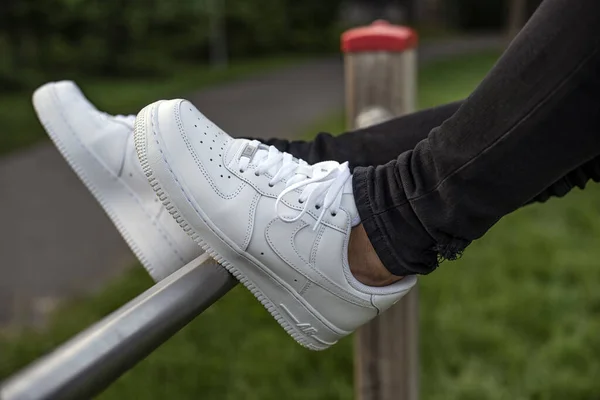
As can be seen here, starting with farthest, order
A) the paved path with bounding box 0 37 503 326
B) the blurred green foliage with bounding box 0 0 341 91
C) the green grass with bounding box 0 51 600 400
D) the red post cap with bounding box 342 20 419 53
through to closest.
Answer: the blurred green foliage with bounding box 0 0 341 91, the paved path with bounding box 0 37 503 326, the green grass with bounding box 0 51 600 400, the red post cap with bounding box 342 20 419 53

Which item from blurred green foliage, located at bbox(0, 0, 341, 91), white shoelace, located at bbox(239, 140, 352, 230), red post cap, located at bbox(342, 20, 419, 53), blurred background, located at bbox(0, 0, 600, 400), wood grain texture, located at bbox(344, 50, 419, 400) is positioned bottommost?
blurred green foliage, located at bbox(0, 0, 341, 91)

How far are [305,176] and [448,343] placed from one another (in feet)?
4.48

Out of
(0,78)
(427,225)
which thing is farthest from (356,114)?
(0,78)

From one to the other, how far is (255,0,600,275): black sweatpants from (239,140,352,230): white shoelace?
2 centimetres

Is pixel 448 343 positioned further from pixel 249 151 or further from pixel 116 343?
pixel 116 343

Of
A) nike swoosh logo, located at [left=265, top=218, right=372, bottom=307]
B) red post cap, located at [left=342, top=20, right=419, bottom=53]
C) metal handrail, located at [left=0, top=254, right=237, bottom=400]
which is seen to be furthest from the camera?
red post cap, located at [left=342, top=20, right=419, bottom=53]

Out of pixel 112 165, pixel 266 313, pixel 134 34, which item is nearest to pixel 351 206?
pixel 112 165

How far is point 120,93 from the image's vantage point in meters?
6.41

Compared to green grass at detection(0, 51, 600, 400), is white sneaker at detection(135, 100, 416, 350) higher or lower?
higher

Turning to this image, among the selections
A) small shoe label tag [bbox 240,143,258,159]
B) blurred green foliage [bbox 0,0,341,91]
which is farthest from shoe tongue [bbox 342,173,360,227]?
blurred green foliage [bbox 0,0,341,91]

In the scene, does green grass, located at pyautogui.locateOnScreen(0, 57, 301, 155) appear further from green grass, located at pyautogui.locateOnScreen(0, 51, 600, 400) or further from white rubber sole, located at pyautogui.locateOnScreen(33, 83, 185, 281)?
white rubber sole, located at pyautogui.locateOnScreen(33, 83, 185, 281)

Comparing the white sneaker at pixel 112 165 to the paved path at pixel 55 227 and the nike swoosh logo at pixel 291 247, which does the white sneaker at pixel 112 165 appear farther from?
the paved path at pixel 55 227

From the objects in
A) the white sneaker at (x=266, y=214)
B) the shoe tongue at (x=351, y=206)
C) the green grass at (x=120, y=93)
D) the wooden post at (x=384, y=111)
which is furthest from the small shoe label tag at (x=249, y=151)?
the green grass at (x=120, y=93)

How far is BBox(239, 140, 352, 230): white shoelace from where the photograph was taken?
29.4 inches
